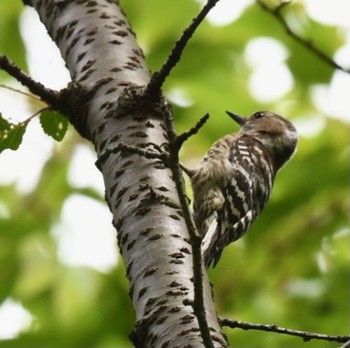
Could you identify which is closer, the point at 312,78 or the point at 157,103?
the point at 157,103

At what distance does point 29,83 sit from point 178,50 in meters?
0.48

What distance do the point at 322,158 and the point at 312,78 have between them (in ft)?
2.50

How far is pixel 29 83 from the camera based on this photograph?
8.44ft

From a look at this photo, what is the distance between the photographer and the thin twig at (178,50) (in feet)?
7.53

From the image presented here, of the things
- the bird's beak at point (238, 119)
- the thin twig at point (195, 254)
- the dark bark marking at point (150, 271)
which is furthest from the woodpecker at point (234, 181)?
the thin twig at point (195, 254)

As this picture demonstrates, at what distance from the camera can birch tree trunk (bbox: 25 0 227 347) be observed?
219 cm

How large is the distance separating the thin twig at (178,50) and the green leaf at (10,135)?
0.42 metres

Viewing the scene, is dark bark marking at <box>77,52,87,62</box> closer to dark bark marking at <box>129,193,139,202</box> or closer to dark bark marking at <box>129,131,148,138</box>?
dark bark marking at <box>129,131,148,138</box>

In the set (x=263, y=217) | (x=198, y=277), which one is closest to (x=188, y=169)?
(x=263, y=217)

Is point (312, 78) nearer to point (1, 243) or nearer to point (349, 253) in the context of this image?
point (349, 253)

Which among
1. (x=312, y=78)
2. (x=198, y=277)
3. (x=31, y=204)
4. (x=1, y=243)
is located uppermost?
(x=312, y=78)

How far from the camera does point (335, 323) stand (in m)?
4.16

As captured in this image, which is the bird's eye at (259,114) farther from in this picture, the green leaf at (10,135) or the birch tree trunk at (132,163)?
the green leaf at (10,135)

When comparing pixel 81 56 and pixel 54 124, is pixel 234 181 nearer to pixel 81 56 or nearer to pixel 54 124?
pixel 81 56
